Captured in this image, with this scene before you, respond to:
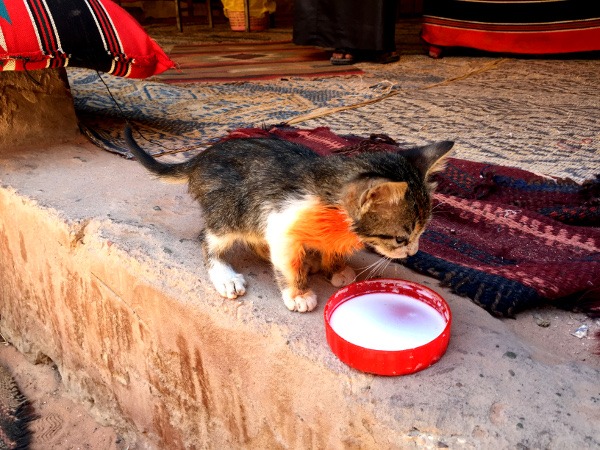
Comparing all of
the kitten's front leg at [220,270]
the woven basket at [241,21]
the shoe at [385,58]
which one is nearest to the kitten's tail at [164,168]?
the kitten's front leg at [220,270]

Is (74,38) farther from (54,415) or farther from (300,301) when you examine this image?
(300,301)

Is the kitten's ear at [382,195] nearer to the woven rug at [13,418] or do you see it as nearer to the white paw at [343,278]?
the white paw at [343,278]

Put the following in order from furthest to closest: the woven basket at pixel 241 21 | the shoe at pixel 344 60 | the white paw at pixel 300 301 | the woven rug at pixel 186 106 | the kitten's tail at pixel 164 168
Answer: the woven basket at pixel 241 21
the shoe at pixel 344 60
the woven rug at pixel 186 106
the kitten's tail at pixel 164 168
the white paw at pixel 300 301

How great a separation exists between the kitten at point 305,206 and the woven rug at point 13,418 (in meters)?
1.27

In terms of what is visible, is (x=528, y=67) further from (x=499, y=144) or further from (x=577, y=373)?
(x=577, y=373)

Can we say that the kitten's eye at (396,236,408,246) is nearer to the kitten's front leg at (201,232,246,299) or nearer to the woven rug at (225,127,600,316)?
the woven rug at (225,127,600,316)

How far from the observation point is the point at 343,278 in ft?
5.31

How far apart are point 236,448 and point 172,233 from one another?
31.2 inches

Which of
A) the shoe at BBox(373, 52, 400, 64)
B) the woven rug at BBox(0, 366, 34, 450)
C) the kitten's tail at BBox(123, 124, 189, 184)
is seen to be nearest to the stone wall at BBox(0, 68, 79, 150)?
→ the kitten's tail at BBox(123, 124, 189, 184)

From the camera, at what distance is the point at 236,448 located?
1.65m

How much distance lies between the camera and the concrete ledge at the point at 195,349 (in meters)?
1.16

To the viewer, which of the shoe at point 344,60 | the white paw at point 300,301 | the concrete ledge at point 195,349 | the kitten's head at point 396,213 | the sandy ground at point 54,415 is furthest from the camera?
the shoe at point 344,60

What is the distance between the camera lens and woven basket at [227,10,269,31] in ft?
28.6

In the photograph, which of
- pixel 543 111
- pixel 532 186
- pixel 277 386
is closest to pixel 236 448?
pixel 277 386
